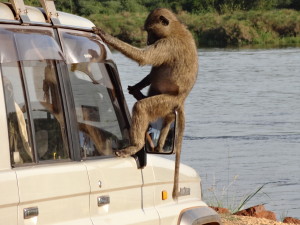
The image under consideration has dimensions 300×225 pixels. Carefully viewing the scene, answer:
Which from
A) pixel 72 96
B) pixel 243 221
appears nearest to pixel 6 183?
pixel 72 96

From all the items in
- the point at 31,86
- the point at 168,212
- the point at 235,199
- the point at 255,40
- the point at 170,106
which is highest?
the point at 31,86

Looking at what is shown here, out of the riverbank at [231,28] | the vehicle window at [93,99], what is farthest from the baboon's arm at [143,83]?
the riverbank at [231,28]

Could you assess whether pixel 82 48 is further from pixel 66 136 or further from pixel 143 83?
pixel 143 83

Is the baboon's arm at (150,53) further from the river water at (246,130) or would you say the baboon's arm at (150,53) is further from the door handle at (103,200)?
the river water at (246,130)

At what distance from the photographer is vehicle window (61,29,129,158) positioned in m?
4.59

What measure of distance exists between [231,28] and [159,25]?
178 feet

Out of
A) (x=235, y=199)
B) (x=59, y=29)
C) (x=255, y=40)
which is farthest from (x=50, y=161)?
(x=255, y=40)

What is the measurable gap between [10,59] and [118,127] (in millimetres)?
1127

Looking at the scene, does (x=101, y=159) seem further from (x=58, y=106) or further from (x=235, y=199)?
(x=235, y=199)

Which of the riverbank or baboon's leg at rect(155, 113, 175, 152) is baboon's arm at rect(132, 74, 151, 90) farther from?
the riverbank

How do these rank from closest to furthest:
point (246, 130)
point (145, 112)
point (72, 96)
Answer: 1. point (72, 96)
2. point (145, 112)
3. point (246, 130)

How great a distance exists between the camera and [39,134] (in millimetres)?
4273

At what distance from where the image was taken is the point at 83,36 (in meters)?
4.72

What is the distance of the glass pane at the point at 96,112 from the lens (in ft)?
15.2
